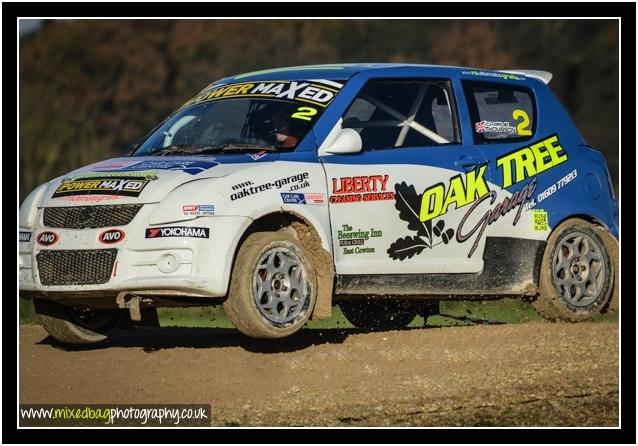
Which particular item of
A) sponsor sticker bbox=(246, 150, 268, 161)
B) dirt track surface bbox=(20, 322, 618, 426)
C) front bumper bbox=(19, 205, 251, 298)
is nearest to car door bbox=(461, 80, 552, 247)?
dirt track surface bbox=(20, 322, 618, 426)

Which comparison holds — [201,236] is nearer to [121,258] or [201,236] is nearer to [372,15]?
[121,258]

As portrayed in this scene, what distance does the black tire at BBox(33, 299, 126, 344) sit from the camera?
9492 millimetres

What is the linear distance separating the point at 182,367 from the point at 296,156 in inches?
63.4

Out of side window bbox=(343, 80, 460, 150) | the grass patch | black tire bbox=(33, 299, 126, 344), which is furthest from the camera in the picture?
the grass patch

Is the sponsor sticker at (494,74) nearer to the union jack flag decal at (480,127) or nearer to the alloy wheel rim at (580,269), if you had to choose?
the union jack flag decal at (480,127)

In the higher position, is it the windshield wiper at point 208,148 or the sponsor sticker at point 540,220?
the windshield wiper at point 208,148

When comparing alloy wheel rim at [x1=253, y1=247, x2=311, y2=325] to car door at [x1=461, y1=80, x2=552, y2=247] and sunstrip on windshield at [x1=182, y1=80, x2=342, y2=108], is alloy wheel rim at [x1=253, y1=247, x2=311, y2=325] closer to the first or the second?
sunstrip on windshield at [x1=182, y1=80, x2=342, y2=108]

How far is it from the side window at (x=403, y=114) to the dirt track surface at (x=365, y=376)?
1.41 m

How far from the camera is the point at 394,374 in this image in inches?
347

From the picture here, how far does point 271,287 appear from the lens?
855 cm

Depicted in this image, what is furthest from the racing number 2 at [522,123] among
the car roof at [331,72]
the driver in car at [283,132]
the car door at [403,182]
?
the driver in car at [283,132]

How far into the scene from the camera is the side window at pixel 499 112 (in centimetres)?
1022

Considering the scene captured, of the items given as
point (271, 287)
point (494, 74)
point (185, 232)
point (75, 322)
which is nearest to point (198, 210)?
point (185, 232)

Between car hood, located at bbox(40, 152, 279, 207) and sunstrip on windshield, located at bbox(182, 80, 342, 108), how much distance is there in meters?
0.71
